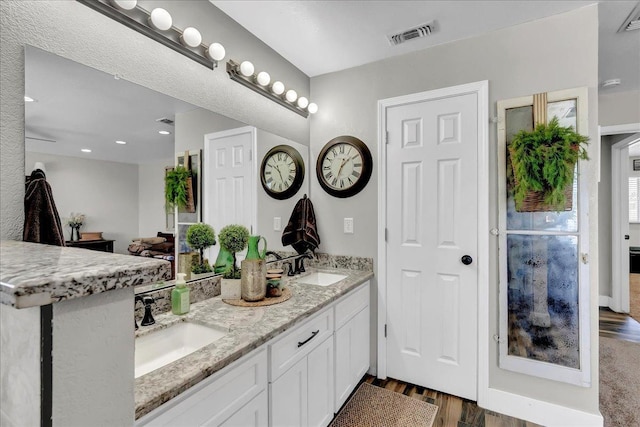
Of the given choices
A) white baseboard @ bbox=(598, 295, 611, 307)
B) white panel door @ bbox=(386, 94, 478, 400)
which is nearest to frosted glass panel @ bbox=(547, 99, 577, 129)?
white panel door @ bbox=(386, 94, 478, 400)

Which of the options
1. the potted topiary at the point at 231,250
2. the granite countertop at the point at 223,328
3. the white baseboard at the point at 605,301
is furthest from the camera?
the white baseboard at the point at 605,301

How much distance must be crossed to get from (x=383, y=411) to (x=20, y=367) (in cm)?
206

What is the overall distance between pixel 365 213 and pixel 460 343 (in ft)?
3.80

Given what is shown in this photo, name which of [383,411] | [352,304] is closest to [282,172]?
[352,304]

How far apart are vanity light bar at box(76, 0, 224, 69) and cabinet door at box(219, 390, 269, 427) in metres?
1.69

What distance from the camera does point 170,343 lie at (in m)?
1.29

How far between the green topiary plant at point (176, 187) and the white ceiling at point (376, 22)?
1032 millimetres

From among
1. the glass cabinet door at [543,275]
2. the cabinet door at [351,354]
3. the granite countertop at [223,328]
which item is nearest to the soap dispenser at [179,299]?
the granite countertop at [223,328]

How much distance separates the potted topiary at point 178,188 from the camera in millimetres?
1543

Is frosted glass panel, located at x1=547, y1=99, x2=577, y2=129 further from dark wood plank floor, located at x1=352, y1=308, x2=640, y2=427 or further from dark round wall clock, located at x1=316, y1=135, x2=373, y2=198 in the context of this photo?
dark wood plank floor, located at x1=352, y1=308, x2=640, y2=427

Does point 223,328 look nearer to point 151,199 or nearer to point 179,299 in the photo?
point 179,299

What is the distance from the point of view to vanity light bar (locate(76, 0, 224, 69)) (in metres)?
1.26

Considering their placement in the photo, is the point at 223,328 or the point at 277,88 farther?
the point at 277,88

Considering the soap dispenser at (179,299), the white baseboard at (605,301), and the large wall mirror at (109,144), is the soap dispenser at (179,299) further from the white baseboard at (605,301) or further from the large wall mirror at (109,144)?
the white baseboard at (605,301)
